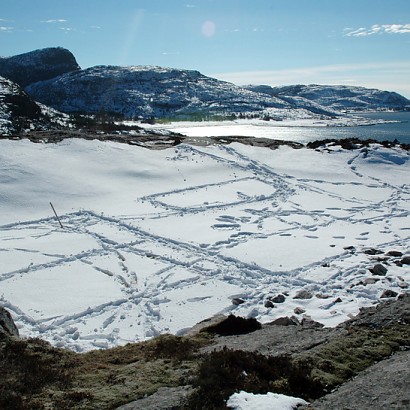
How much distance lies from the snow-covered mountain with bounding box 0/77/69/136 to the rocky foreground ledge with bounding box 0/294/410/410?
10789 centimetres

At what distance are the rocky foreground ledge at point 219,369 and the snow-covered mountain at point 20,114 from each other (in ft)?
354

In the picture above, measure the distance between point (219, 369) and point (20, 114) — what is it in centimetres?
13668

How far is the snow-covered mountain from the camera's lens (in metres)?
116

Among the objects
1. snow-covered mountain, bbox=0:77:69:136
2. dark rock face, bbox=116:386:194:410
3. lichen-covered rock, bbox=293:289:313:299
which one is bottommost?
lichen-covered rock, bbox=293:289:313:299

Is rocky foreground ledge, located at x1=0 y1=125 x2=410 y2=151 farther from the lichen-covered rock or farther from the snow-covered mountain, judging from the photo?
the snow-covered mountain

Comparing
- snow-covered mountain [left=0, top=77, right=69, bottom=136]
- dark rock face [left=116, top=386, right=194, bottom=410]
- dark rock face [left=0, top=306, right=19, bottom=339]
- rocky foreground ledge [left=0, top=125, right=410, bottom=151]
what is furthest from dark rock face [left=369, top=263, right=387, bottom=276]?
snow-covered mountain [left=0, top=77, right=69, bottom=136]

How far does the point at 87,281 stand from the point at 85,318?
9.98 ft

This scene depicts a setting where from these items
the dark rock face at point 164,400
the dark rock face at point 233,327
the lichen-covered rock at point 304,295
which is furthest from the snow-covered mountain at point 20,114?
the dark rock face at point 164,400

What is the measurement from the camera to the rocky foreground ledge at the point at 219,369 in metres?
7.45

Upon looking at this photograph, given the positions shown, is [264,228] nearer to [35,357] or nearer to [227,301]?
[227,301]

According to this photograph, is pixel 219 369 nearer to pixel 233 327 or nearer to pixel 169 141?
pixel 233 327

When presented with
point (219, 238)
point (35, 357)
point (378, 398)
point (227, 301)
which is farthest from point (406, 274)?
point (35, 357)

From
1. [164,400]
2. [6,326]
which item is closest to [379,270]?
[164,400]

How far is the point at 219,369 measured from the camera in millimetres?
8156
